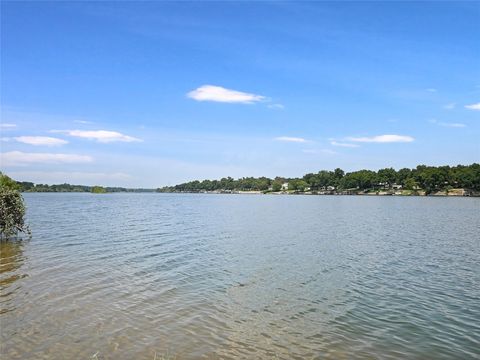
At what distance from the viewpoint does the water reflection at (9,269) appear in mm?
16938

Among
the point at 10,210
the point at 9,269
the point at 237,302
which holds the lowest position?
the point at 237,302

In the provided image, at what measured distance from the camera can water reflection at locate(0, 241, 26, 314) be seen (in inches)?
667

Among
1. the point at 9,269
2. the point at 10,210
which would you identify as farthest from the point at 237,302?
the point at 10,210

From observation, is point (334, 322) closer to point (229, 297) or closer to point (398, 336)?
point (398, 336)

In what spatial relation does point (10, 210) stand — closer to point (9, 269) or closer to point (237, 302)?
point (9, 269)

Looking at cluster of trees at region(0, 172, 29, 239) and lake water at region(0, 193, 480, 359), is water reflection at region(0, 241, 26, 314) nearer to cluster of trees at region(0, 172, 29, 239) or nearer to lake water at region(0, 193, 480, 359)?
lake water at region(0, 193, 480, 359)

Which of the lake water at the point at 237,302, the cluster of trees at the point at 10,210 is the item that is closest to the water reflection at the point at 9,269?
the lake water at the point at 237,302

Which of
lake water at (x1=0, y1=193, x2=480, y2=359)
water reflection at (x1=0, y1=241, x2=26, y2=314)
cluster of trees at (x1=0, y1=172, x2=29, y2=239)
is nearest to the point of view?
lake water at (x1=0, y1=193, x2=480, y2=359)

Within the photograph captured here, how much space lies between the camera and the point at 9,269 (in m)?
23.3

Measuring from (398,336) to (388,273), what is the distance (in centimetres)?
1073

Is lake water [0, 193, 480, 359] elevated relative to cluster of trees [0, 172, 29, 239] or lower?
lower

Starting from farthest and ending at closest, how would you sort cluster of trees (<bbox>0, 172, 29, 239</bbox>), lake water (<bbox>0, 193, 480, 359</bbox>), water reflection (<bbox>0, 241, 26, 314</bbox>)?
cluster of trees (<bbox>0, 172, 29, 239</bbox>), water reflection (<bbox>0, 241, 26, 314</bbox>), lake water (<bbox>0, 193, 480, 359</bbox>)

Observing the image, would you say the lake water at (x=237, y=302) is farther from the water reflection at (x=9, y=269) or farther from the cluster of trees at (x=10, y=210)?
the cluster of trees at (x=10, y=210)

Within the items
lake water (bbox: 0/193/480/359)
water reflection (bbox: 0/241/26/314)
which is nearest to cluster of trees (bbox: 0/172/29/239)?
water reflection (bbox: 0/241/26/314)
